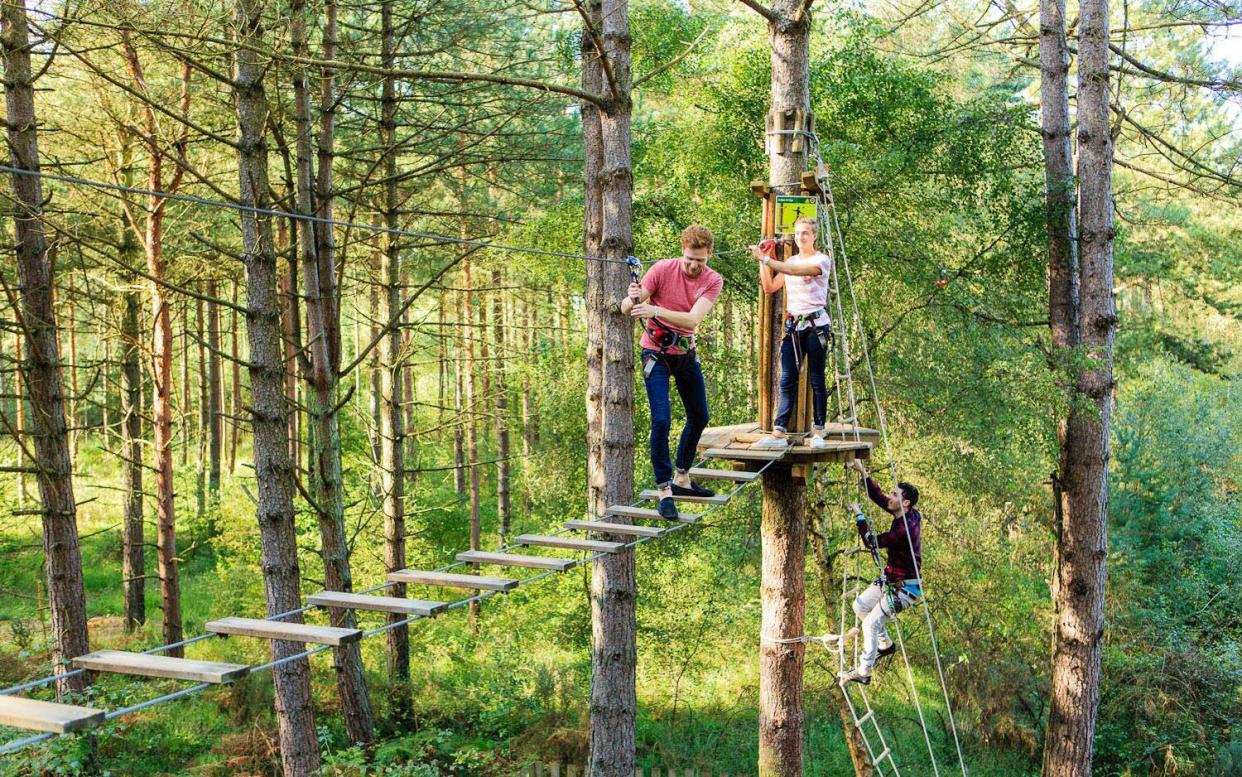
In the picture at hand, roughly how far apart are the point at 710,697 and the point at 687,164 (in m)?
6.84

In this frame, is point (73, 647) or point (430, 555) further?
point (430, 555)

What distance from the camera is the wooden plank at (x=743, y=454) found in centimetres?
550

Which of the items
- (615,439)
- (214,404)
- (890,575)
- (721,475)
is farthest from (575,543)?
(214,404)

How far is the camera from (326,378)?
29.3ft

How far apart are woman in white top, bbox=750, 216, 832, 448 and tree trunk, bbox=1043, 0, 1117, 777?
13.6ft

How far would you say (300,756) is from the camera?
24.2ft

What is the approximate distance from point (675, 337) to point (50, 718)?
336 centimetres

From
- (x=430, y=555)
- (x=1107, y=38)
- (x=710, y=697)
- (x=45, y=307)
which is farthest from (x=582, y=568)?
(x=1107, y=38)

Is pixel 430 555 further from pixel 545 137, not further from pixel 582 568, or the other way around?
pixel 545 137

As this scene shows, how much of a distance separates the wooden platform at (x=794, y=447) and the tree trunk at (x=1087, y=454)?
3723 mm

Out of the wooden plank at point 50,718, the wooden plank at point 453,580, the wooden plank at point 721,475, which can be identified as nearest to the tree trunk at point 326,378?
the wooden plank at point 721,475

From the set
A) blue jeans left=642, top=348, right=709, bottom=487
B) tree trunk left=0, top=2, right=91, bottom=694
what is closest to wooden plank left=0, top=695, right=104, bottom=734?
blue jeans left=642, top=348, right=709, bottom=487

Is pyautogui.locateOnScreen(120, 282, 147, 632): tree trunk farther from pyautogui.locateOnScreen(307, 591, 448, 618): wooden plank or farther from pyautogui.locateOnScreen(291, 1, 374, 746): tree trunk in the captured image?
pyautogui.locateOnScreen(307, 591, 448, 618): wooden plank

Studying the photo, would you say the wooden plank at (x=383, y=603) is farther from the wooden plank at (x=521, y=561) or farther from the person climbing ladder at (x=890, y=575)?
the person climbing ladder at (x=890, y=575)
